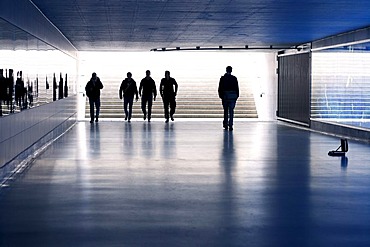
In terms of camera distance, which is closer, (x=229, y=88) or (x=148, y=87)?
(x=229, y=88)

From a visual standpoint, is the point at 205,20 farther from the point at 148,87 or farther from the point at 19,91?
the point at 148,87

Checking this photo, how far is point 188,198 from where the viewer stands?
28.1 ft

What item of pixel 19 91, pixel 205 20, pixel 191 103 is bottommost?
pixel 191 103

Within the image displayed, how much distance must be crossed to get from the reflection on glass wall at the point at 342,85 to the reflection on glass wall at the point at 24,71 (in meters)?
7.55

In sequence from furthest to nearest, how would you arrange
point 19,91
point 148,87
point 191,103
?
point 191,103 → point 148,87 → point 19,91

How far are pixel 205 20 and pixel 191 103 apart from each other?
1867 centimetres

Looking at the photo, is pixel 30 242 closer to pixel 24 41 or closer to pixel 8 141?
pixel 8 141

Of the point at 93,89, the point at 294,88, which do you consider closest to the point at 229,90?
the point at 294,88

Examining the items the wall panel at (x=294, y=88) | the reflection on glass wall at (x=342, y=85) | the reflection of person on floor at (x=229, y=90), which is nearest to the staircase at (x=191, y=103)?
the wall panel at (x=294, y=88)

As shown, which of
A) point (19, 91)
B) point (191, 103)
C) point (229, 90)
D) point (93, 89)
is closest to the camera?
point (19, 91)

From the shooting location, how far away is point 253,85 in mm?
36500

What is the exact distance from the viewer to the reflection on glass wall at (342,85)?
752 inches

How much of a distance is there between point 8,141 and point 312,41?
14877mm

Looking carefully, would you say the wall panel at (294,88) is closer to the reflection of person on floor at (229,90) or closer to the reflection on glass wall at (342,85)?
the reflection on glass wall at (342,85)
